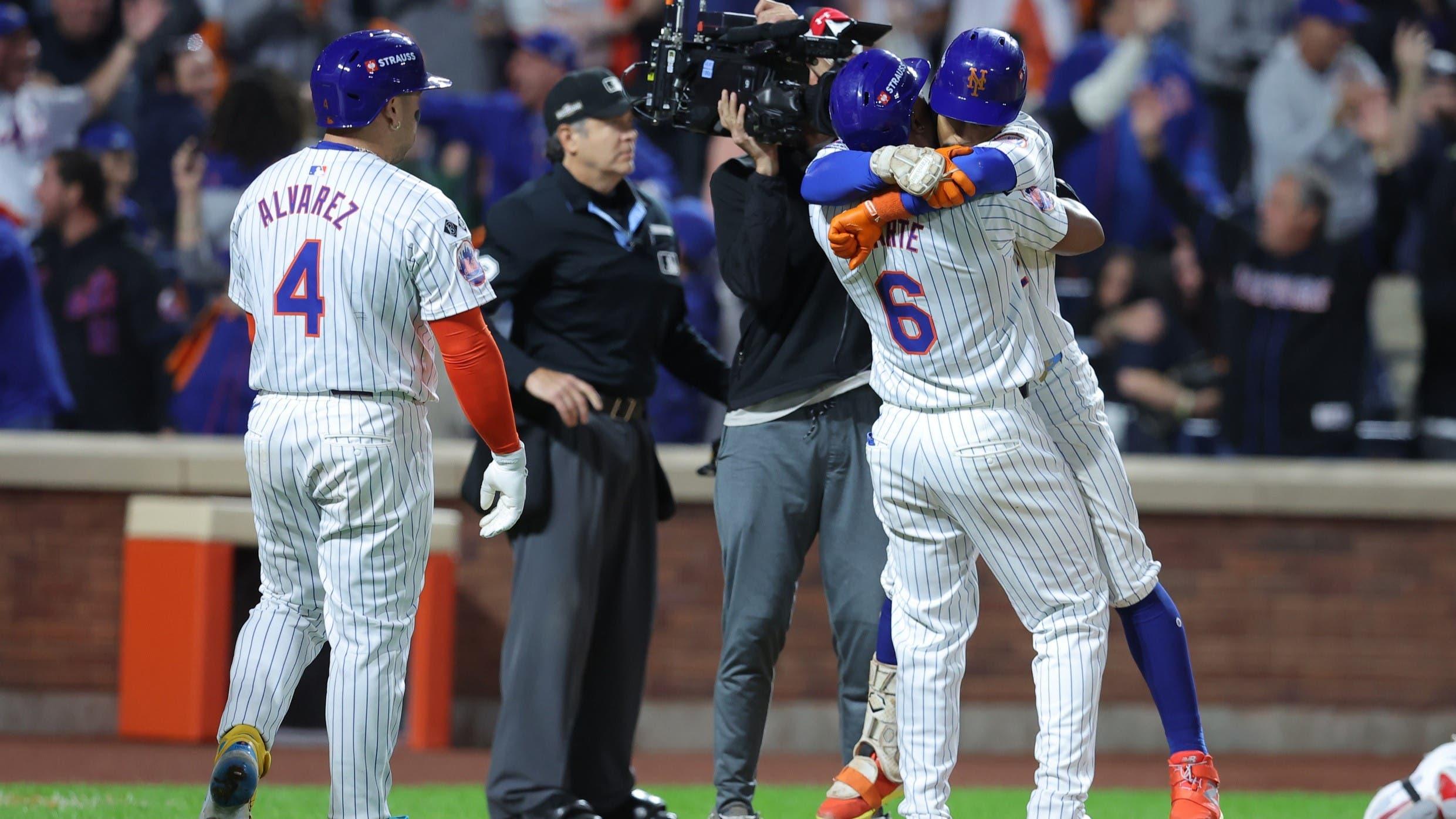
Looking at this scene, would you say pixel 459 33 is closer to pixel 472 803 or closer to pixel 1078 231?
pixel 472 803

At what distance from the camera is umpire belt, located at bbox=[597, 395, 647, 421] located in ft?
17.4

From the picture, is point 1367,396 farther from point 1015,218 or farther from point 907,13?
point 1015,218

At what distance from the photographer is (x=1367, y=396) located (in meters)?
9.00

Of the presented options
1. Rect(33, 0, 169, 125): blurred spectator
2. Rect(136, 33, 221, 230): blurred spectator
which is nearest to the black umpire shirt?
Rect(136, 33, 221, 230): blurred spectator

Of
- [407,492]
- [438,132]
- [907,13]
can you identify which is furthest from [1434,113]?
[407,492]

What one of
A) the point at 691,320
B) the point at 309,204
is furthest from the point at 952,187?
the point at 691,320

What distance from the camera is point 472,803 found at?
5.91 m

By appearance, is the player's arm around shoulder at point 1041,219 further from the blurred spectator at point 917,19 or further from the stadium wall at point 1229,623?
the blurred spectator at point 917,19

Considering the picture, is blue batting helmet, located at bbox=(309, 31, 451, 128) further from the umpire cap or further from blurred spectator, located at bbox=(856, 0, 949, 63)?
blurred spectator, located at bbox=(856, 0, 949, 63)

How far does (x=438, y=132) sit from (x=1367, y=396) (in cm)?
518

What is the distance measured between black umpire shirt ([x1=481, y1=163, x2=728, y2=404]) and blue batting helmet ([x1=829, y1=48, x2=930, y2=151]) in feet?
4.18

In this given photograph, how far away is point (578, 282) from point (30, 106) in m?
4.96

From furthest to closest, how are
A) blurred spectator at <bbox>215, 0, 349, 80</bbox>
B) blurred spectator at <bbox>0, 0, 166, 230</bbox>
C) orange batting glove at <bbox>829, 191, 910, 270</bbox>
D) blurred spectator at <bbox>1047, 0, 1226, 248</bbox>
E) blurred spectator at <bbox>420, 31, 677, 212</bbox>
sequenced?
blurred spectator at <bbox>215, 0, 349, 80</bbox>
blurred spectator at <bbox>1047, 0, 1226, 248</bbox>
blurred spectator at <bbox>420, 31, 677, 212</bbox>
blurred spectator at <bbox>0, 0, 166, 230</bbox>
orange batting glove at <bbox>829, 191, 910, 270</bbox>

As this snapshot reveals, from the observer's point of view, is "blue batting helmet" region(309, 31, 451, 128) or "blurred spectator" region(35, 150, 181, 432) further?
"blurred spectator" region(35, 150, 181, 432)
